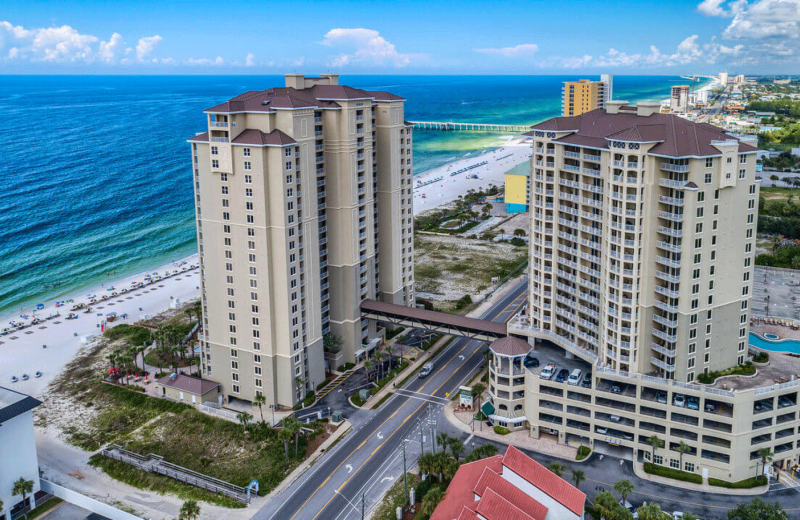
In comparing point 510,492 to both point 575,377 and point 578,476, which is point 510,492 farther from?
point 575,377

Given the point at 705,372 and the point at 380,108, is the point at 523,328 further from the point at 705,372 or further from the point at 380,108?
the point at 380,108

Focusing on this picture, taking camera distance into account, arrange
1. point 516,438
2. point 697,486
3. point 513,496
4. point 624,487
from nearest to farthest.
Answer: point 513,496 → point 624,487 → point 697,486 → point 516,438

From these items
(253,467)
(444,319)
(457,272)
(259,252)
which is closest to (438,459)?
(253,467)

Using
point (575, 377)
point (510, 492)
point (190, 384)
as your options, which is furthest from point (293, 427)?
point (575, 377)

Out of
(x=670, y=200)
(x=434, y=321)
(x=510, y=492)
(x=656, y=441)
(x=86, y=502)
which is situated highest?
(x=670, y=200)

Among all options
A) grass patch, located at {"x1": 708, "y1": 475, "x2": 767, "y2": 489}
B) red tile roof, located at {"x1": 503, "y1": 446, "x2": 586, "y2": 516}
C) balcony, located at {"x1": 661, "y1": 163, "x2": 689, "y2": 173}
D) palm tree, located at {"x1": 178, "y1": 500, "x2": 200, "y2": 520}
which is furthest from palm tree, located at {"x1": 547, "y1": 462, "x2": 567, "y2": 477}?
palm tree, located at {"x1": 178, "y1": 500, "x2": 200, "y2": 520}

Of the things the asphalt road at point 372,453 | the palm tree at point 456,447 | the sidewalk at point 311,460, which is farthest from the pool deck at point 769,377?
the sidewalk at point 311,460

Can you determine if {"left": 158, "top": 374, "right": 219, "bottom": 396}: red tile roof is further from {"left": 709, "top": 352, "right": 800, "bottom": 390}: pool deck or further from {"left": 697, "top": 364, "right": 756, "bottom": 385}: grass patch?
{"left": 709, "top": 352, "right": 800, "bottom": 390}: pool deck
